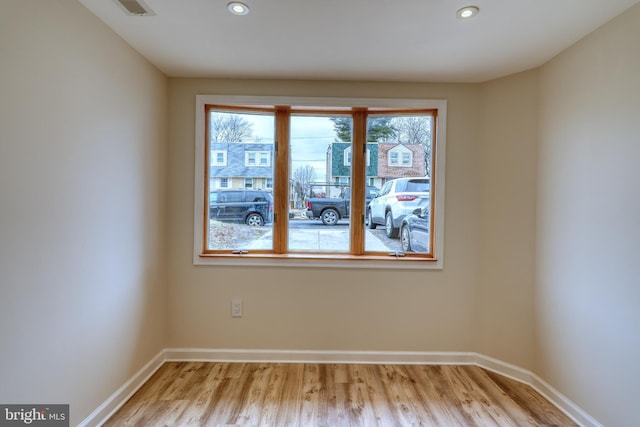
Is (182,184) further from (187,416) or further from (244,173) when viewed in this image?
(187,416)

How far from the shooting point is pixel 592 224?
1.80 m

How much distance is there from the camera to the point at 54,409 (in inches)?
58.8

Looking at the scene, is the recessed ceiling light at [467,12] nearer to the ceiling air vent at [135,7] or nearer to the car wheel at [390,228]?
the car wheel at [390,228]

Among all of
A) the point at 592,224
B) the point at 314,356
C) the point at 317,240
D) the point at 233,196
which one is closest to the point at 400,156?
the point at 317,240

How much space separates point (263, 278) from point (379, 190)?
127cm

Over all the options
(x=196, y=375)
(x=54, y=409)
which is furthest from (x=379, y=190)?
(x=54, y=409)

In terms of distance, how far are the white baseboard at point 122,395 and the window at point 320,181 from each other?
0.95 meters

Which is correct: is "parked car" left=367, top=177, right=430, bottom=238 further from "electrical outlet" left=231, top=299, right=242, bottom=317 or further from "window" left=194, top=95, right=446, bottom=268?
"electrical outlet" left=231, top=299, right=242, bottom=317

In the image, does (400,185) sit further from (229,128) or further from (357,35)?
(229,128)

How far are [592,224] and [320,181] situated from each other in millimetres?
1887

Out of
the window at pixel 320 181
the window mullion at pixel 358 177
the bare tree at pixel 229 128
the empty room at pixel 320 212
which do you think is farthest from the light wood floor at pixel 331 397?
the bare tree at pixel 229 128

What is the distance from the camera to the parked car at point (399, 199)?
8.58 ft

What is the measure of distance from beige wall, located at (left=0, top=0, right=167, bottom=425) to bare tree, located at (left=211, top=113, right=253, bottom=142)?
477 mm

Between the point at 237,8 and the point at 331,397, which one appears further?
the point at 331,397
